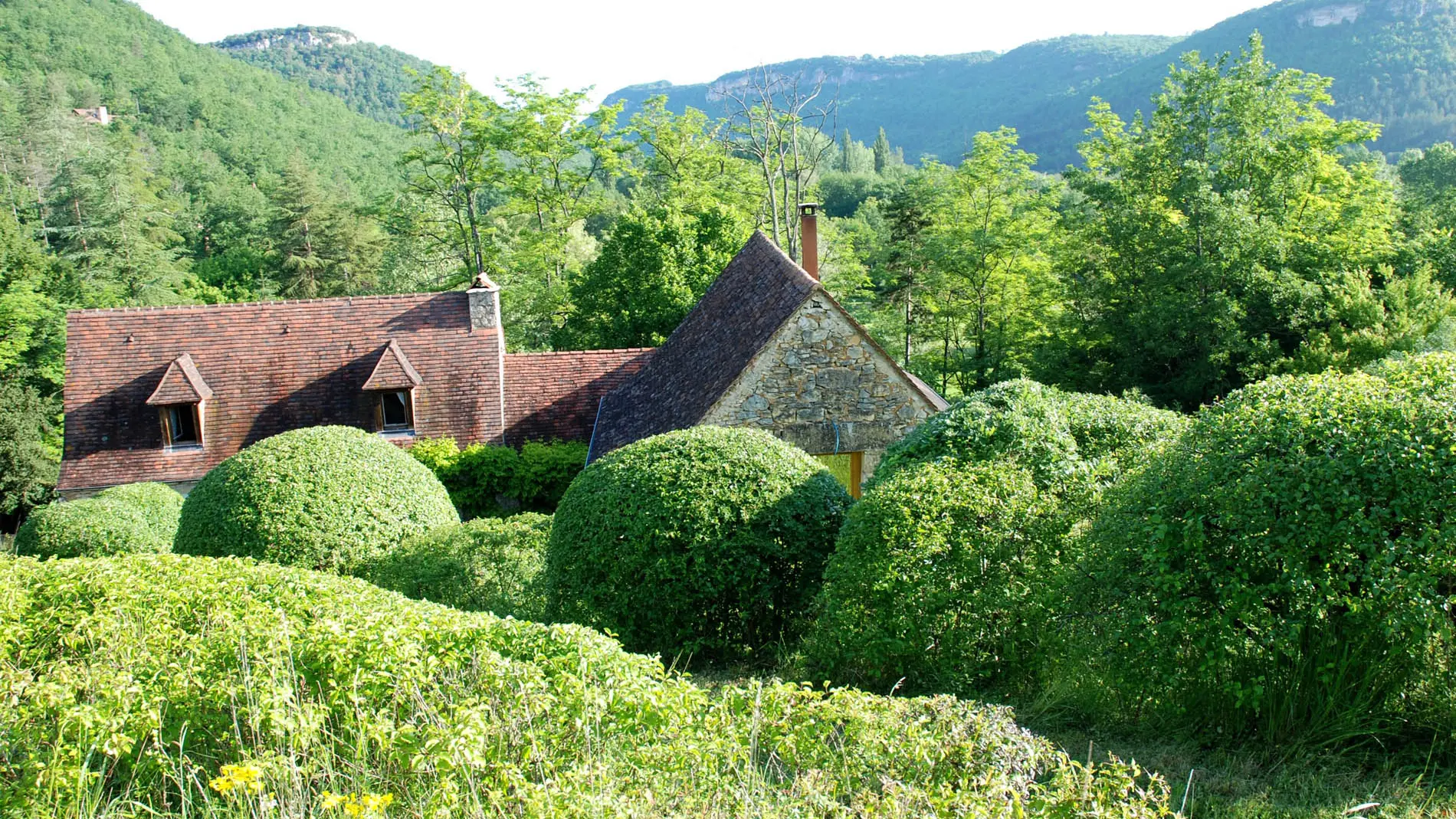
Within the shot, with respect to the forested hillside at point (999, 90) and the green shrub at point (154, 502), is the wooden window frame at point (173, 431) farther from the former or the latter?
the forested hillside at point (999, 90)

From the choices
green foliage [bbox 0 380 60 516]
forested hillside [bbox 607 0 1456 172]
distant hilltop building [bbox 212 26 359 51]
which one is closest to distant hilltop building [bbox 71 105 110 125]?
forested hillside [bbox 607 0 1456 172]

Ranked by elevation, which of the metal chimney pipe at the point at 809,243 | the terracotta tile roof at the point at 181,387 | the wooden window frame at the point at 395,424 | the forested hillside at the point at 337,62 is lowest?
the wooden window frame at the point at 395,424

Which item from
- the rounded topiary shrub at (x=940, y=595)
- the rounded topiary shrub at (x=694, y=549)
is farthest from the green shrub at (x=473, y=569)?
the rounded topiary shrub at (x=940, y=595)

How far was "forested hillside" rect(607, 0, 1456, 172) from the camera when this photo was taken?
89688mm

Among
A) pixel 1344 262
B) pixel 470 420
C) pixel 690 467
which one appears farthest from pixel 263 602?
pixel 1344 262

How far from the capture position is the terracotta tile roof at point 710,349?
45.4 feet

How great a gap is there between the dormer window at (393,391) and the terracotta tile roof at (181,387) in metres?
3.45

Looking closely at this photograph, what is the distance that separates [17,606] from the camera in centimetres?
655

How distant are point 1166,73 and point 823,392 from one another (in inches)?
2559

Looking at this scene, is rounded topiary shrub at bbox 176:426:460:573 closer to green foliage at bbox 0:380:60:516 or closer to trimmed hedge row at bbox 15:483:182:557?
trimmed hedge row at bbox 15:483:182:557

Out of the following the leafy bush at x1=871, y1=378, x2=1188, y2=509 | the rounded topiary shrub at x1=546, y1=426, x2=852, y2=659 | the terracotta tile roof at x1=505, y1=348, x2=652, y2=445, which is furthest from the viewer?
the terracotta tile roof at x1=505, y1=348, x2=652, y2=445

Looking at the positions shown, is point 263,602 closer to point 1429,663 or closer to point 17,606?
point 17,606

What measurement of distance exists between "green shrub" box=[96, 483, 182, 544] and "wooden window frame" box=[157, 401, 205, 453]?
4.11ft

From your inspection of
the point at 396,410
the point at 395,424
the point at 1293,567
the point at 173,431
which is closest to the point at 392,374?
the point at 396,410
